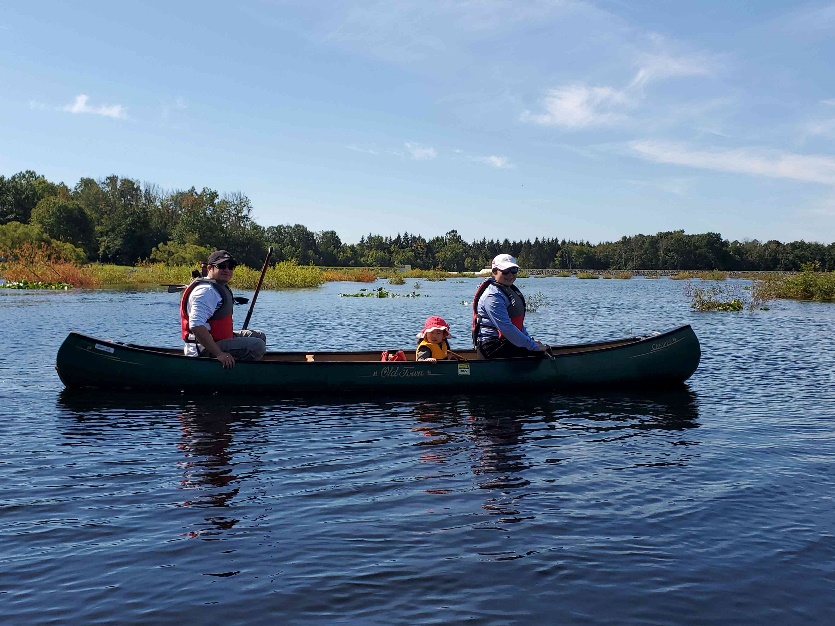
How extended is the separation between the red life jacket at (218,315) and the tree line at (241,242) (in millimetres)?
45259

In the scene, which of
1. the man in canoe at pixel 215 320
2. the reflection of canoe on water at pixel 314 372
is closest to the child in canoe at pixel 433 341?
the reflection of canoe on water at pixel 314 372

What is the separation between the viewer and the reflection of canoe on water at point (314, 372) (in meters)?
12.0

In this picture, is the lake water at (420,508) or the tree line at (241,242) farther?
the tree line at (241,242)

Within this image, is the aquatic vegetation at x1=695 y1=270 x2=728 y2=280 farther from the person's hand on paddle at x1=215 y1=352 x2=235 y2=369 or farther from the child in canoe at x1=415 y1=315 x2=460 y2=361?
the person's hand on paddle at x1=215 y1=352 x2=235 y2=369

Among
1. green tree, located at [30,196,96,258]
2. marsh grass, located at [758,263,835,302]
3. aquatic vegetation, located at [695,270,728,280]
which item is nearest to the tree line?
green tree, located at [30,196,96,258]

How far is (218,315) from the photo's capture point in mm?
11641

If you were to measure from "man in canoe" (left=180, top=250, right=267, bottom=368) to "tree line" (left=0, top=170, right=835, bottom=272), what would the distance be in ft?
148

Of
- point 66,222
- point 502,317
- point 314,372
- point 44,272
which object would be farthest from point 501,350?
point 66,222

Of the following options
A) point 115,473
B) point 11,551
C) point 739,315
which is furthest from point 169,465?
point 739,315

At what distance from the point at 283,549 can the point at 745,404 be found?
9.02 m

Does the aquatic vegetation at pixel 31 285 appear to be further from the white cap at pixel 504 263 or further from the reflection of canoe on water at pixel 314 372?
the white cap at pixel 504 263

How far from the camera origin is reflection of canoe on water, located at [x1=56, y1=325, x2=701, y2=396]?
12.0 m

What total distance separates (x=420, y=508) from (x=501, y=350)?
5.95 metres

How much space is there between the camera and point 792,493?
24.2 ft
